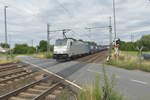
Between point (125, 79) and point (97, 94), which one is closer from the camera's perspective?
point (97, 94)

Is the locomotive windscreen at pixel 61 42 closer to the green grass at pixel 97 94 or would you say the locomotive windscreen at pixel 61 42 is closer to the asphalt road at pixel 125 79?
the asphalt road at pixel 125 79

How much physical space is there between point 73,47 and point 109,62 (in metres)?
8.71

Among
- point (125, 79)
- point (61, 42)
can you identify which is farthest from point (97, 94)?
point (61, 42)

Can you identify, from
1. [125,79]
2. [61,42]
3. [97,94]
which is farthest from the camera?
[61,42]

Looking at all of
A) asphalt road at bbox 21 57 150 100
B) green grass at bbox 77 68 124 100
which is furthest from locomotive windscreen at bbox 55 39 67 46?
green grass at bbox 77 68 124 100

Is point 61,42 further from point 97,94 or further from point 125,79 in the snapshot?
point 97,94

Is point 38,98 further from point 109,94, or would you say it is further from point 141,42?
point 141,42

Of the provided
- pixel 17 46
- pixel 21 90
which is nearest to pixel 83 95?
pixel 21 90

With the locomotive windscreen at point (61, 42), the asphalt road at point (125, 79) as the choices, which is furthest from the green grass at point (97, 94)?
the locomotive windscreen at point (61, 42)

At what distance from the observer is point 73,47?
1171 inches

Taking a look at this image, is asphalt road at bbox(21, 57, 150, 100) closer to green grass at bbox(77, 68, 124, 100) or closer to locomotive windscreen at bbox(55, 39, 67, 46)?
green grass at bbox(77, 68, 124, 100)

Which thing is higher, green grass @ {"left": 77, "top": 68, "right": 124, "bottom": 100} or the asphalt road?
green grass @ {"left": 77, "top": 68, "right": 124, "bottom": 100}

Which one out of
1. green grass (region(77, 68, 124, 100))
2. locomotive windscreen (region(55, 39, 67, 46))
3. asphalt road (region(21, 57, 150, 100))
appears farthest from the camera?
locomotive windscreen (region(55, 39, 67, 46))

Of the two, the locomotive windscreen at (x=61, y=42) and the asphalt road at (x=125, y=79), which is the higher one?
the locomotive windscreen at (x=61, y=42)
